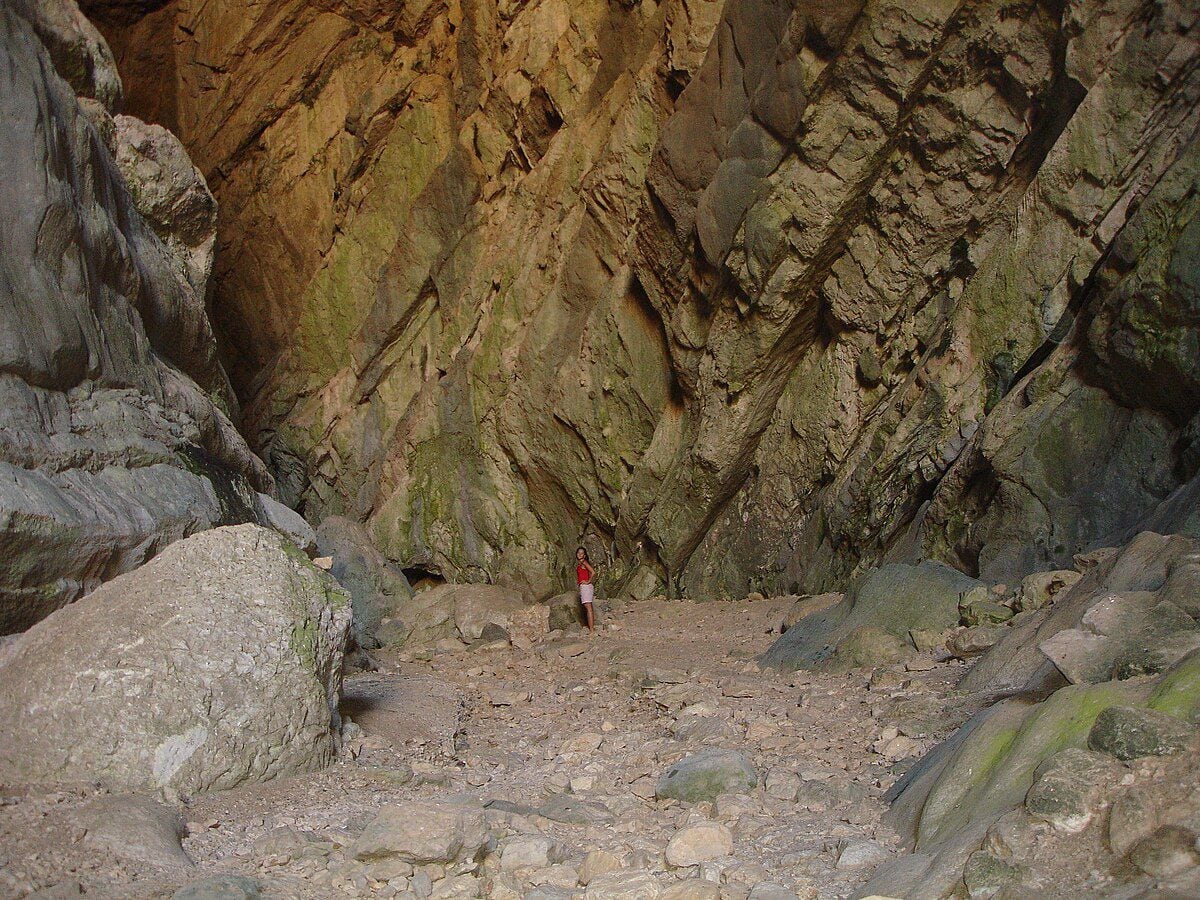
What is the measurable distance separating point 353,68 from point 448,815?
1969 cm

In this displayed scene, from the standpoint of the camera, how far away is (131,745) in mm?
4598

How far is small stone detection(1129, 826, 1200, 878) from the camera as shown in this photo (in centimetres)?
258

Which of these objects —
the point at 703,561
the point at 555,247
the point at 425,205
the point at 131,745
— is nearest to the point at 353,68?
the point at 425,205

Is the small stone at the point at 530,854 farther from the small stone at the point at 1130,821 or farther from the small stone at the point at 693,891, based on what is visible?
the small stone at the point at 1130,821

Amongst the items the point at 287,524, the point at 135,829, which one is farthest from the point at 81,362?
the point at 135,829

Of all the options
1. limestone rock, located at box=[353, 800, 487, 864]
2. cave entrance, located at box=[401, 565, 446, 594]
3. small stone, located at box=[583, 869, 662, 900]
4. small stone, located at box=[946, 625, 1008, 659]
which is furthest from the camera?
cave entrance, located at box=[401, 565, 446, 594]

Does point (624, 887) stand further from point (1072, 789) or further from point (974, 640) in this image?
point (974, 640)

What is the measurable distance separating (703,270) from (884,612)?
7.25m

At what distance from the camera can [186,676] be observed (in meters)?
4.89

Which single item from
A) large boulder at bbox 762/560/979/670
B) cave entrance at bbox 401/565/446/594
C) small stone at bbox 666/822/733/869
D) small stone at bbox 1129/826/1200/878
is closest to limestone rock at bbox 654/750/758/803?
small stone at bbox 666/822/733/869

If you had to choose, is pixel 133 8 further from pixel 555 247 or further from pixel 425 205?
pixel 555 247

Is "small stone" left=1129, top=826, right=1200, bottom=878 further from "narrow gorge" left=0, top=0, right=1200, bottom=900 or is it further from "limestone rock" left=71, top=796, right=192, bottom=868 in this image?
"limestone rock" left=71, top=796, right=192, bottom=868

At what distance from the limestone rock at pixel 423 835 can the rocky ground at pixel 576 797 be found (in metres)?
0.05

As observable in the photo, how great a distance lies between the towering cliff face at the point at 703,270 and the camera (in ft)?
30.3
